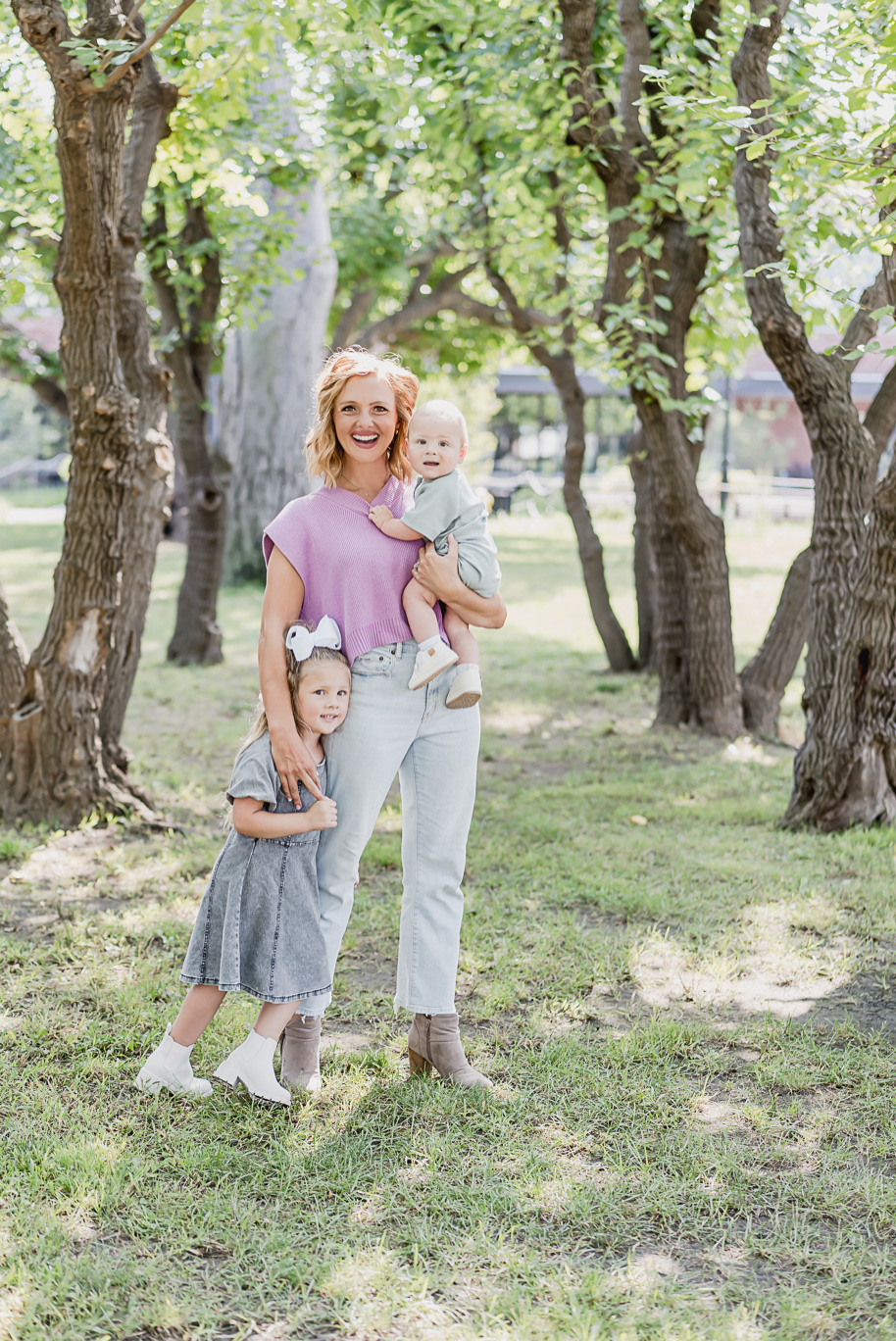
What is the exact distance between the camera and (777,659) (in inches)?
306

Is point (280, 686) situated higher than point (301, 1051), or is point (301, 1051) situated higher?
point (280, 686)

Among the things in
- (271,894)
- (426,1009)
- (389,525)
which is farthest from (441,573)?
(426,1009)

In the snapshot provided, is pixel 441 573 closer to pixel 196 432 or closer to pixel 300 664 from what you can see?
pixel 300 664

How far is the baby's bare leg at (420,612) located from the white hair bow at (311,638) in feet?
0.61

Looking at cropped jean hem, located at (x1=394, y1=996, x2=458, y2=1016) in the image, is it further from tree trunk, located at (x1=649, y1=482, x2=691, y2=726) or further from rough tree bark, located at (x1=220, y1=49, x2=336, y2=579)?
rough tree bark, located at (x1=220, y1=49, x2=336, y2=579)

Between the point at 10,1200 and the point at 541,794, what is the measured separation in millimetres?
4093

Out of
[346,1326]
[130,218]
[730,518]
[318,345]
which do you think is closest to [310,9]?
[130,218]

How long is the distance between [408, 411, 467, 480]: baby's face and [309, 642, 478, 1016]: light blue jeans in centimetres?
44

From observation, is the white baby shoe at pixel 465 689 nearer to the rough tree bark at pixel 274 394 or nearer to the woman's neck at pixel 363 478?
the woman's neck at pixel 363 478

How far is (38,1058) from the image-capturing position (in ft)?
11.1

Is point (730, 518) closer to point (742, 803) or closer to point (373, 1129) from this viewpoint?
point (742, 803)

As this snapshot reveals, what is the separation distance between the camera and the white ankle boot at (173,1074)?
3.14m

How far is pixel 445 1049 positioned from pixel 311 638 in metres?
1.15

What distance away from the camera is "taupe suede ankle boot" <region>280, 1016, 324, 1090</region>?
322 centimetres
